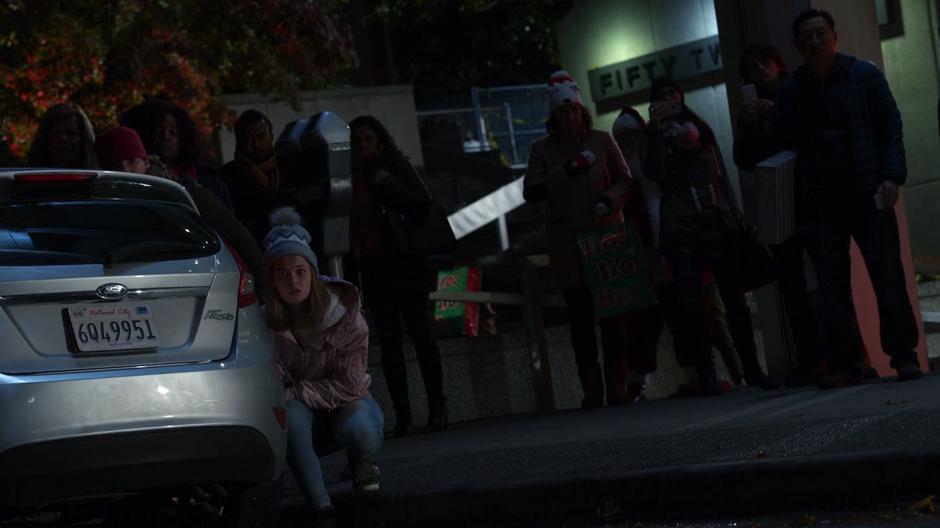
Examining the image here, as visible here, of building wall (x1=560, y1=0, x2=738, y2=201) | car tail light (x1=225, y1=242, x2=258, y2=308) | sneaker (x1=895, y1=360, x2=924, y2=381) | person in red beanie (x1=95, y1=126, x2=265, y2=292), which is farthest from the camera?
building wall (x1=560, y1=0, x2=738, y2=201)

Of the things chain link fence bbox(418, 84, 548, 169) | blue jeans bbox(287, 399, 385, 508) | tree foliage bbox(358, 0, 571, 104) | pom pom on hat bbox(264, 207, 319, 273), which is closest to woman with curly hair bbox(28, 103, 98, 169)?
pom pom on hat bbox(264, 207, 319, 273)

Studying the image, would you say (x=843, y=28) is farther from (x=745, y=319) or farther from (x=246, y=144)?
(x=246, y=144)

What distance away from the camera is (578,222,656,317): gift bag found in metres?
11.0

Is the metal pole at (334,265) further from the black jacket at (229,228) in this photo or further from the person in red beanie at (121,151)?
the black jacket at (229,228)

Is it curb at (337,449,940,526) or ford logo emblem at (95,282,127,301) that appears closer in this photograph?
ford logo emblem at (95,282,127,301)

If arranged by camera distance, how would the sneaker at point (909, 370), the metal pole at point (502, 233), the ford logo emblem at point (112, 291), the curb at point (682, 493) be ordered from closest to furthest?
the ford logo emblem at point (112, 291), the curb at point (682, 493), the sneaker at point (909, 370), the metal pole at point (502, 233)

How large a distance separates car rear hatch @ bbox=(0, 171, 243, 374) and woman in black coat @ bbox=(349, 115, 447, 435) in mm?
4051

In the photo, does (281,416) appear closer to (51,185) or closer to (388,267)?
(51,185)

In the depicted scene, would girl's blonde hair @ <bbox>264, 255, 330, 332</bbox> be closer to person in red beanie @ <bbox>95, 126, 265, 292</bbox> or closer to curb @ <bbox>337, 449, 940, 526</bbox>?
person in red beanie @ <bbox>95, 126, 265, 292</bbox>

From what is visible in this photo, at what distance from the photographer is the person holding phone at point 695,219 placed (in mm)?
10406

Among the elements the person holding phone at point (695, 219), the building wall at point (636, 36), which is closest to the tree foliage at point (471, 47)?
the building wall at point (636, 36)

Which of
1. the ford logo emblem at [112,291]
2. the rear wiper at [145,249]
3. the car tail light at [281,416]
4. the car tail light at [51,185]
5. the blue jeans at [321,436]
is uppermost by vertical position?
the car tail light at [51,185]

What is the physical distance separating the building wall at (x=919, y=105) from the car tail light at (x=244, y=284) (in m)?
8.56

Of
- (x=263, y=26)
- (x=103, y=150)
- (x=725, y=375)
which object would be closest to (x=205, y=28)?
(x=263, y=26)
